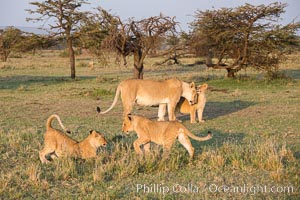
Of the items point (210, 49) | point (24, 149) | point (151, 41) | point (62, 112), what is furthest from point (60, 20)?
point (24, 149)

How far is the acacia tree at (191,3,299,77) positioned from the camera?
23.2 m

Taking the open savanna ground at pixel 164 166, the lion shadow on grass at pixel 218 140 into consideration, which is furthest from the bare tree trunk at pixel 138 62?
the lion shadow on grass at pixel 218 140

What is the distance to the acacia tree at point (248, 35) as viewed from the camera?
76.1 feet

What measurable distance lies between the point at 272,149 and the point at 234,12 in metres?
17.2

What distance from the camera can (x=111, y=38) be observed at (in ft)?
62.0

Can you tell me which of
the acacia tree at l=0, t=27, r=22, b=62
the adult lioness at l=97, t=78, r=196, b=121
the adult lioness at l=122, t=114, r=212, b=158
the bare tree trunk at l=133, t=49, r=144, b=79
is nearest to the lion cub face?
the adult lioness at l=97, t=78, r=196, b=121

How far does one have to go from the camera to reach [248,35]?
23.4 meters

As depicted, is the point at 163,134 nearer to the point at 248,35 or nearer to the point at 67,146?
the point at 67,146

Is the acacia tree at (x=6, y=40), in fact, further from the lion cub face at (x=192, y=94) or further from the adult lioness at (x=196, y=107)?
the lion cub face at (x=192, y=94)

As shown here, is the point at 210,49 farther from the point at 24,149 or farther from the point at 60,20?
the point at 24,149

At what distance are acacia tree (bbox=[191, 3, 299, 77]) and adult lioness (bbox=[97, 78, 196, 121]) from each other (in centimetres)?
1077

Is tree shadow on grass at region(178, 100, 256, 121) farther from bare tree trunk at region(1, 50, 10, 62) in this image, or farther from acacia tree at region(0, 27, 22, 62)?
bare tree trunk at region(1, 50, 10, 62)

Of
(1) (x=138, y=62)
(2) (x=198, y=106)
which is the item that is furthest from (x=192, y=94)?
(1) (x=138, y=62)

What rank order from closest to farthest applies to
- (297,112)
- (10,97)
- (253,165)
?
(253,165)
(297,112)
(10,97)
